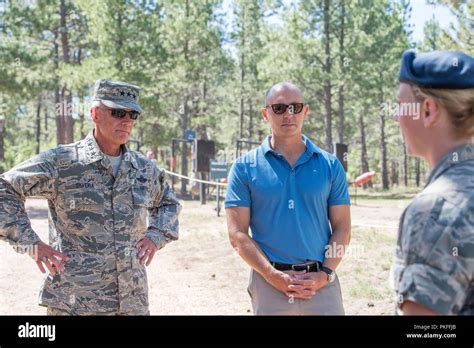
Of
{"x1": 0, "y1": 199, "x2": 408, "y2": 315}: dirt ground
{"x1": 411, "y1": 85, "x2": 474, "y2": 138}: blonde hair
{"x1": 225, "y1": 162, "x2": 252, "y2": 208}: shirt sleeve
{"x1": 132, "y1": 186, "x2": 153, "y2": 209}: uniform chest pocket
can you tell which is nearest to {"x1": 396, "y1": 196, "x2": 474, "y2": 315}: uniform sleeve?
{"x1": 411, "y1": 85, "x2": 474, "y2": 138}: blonde hair

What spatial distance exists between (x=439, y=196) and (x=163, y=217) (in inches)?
85.7

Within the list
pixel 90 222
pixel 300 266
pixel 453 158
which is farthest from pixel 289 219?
pixel 453 158

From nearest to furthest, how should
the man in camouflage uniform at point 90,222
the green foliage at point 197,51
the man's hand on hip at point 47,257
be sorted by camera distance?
the man's hand on hip at point 47,257
the man in camouflage uniform at point 90,222
the green foliage at point 197,51

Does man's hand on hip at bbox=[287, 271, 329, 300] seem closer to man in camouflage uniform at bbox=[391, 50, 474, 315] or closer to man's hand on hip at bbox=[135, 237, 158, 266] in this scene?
man's hand on hip at bbox=[135, 237, 158, 266]

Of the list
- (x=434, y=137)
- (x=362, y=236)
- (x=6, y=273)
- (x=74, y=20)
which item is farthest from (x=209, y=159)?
(x=434, y=137)

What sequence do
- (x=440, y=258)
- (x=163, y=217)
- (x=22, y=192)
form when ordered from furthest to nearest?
(x=163, y=217)
(x=22, y=192)
(x=440, y=258)

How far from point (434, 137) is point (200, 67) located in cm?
2402

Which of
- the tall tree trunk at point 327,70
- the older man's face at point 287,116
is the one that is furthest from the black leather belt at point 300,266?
the tall tree trunk at point 327,70

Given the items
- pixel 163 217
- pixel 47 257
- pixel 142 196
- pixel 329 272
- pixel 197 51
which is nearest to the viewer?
pixel 47 257

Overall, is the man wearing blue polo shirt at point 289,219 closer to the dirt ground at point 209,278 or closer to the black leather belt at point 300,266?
the black leather belt at point 300,266

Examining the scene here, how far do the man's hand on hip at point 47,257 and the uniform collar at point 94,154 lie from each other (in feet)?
1.79

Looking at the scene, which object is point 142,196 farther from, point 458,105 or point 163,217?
point 458,105

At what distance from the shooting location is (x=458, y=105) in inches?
54.9

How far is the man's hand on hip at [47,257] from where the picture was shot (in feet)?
9.05
